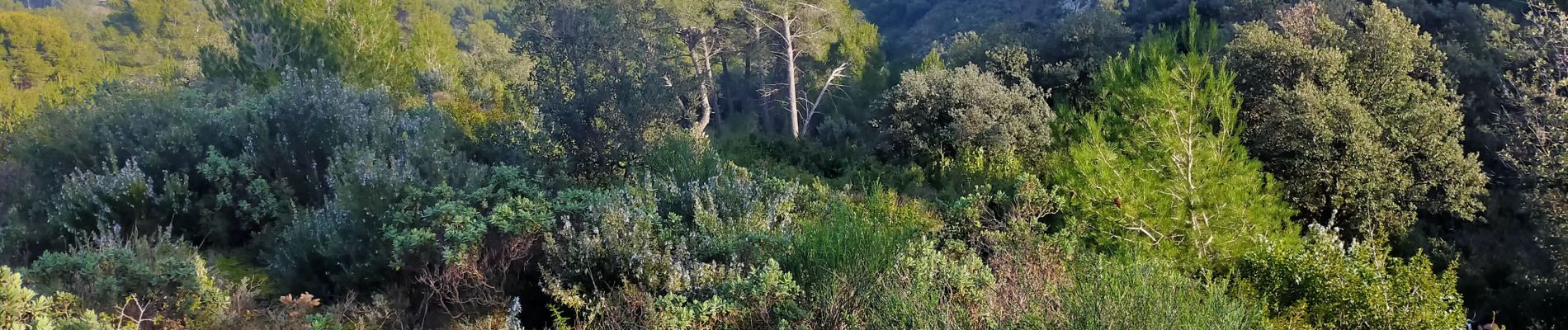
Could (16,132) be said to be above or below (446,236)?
below

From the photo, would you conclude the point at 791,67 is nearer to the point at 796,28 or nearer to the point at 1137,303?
the point at 796,28

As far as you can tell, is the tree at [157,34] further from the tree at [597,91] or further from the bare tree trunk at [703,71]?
the tree at [597,91]

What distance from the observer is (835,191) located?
909cm

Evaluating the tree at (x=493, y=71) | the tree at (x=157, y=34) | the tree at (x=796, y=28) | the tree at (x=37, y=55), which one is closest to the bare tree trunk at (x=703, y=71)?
the tree at (x=796, y=28)

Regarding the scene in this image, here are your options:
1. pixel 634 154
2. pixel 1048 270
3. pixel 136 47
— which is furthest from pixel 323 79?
pixel 136 47

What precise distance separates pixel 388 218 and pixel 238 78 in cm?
1057

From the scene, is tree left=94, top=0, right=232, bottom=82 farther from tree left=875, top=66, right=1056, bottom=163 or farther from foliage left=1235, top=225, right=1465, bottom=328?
foliage left=1235, top=225, right=1465, bottom=328

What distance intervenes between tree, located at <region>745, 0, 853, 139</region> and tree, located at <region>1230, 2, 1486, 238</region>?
13.1 meters

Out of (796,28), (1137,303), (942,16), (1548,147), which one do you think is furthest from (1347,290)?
(942,16)

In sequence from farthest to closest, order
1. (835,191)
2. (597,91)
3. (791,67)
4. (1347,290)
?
(791,67)
(597,91)
(835,191)
(1347,290)

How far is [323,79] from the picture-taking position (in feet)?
33.8

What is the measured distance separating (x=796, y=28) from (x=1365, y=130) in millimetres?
15656

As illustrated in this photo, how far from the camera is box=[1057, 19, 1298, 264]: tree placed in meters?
7.25

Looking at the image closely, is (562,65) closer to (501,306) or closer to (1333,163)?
(501,306)
